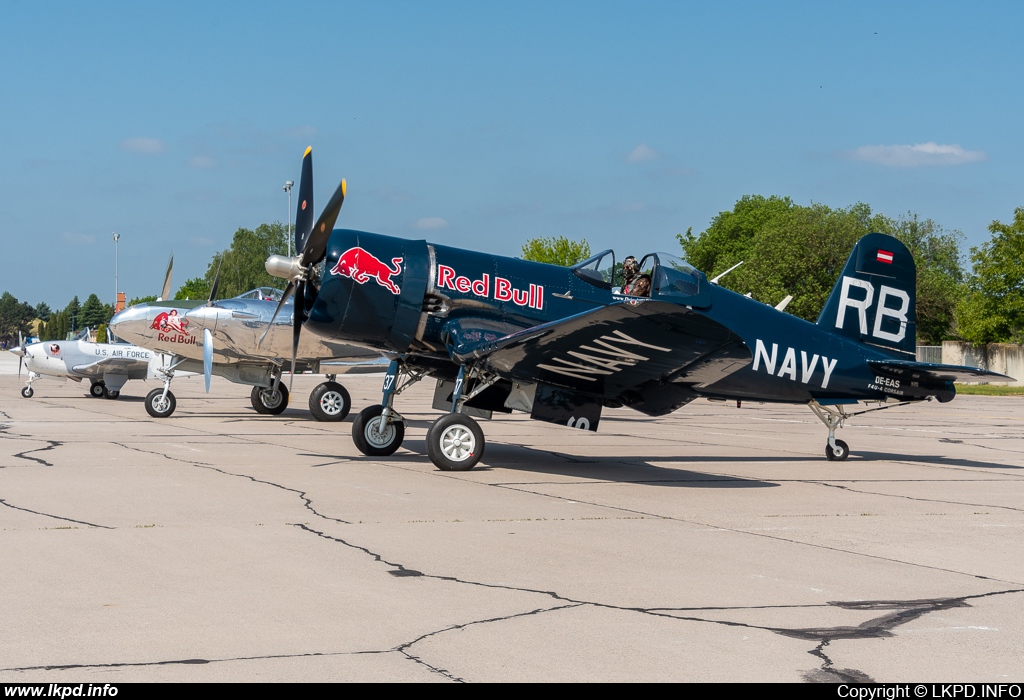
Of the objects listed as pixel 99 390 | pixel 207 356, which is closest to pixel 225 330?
pixel 207 356

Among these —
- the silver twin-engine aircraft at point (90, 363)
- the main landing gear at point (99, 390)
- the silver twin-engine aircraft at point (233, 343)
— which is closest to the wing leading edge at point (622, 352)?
the silver twin-engine aircraft at point (233, 343)

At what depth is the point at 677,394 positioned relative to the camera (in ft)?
Answer: 39.0

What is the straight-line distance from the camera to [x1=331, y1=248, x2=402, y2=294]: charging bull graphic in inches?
429

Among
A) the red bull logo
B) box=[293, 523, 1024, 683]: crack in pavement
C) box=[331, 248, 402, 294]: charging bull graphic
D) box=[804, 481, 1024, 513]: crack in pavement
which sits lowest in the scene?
box=[293, 523, 1024, 683]: crack in pavement

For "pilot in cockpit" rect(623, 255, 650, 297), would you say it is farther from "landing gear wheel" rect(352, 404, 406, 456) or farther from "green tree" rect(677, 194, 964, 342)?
"green tree" rect(677, 194, 964, 342)

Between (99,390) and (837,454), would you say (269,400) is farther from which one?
(837,454)

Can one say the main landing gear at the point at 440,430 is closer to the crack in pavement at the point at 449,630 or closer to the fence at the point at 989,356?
the crack in pavement at the point at 449,630

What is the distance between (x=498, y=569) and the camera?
580 centimetres

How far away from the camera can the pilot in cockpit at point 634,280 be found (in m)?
11.7

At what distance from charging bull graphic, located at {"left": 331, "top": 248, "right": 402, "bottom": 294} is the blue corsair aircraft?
0.01m

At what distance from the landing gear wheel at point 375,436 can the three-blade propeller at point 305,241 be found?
60.0 inches

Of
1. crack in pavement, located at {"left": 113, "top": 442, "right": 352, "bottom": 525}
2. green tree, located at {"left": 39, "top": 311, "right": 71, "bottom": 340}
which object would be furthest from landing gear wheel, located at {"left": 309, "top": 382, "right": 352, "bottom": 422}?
green tree, located at {"left": 39, "top": 311, "right": 71, "bottom": 340}

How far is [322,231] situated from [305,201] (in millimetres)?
867
